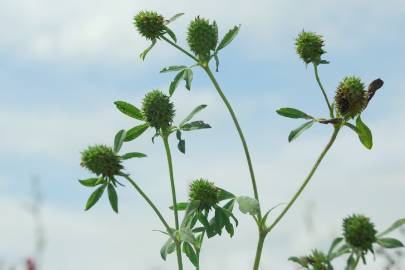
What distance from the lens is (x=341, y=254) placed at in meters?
3.86

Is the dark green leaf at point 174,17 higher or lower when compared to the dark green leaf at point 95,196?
higher

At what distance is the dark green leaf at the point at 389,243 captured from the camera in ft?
12.4

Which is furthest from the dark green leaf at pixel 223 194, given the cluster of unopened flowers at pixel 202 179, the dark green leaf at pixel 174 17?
the dark green leaf at pixel 174 17

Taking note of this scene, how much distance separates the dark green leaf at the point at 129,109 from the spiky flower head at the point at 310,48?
1.00 meters

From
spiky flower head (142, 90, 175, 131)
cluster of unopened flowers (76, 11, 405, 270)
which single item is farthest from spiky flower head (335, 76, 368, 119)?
spiky flower head (142, 90, 175, 131)

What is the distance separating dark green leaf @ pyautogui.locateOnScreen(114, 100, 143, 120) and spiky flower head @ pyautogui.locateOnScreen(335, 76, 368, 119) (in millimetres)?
1118

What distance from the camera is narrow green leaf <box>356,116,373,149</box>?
4375 millimetres

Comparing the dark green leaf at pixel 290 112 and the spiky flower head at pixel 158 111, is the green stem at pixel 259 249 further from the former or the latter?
the spiky flower head at pixel 158 111

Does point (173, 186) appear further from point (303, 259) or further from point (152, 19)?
point (152, 19)

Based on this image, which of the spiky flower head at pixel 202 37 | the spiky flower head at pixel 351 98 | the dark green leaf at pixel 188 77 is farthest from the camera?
the spiky flower head at pixel 202 37

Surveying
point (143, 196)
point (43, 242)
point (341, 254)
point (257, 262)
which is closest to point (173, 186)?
point (143, 196)

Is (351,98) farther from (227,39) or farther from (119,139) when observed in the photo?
(119,139)

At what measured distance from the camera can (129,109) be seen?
457 cm

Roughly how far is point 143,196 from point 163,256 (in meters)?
0.32
